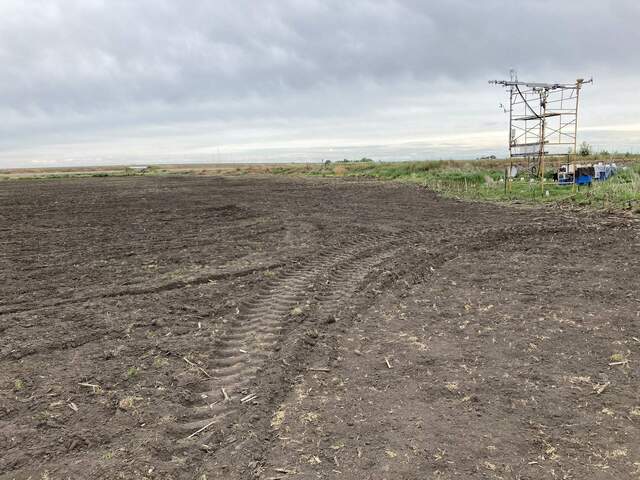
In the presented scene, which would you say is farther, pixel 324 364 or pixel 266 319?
pixel 266 319

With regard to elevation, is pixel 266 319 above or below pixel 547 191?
below

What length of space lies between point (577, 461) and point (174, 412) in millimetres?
2743

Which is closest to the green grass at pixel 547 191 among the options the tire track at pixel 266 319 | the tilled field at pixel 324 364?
the tilled field at pixel 324 364

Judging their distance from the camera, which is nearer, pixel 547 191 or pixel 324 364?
pixel 324 364

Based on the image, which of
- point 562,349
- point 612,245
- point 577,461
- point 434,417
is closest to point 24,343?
point 434,417

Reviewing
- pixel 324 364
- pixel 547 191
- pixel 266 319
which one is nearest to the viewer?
pixel 324 364

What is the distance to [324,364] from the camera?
14.1 feet

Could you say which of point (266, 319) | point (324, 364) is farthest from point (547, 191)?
point (324, 364)

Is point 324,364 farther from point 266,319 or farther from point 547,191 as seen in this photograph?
point 547,191

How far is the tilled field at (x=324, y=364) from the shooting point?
3.02 meters

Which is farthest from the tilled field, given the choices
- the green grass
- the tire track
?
the green grass

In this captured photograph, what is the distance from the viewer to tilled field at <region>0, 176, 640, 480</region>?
3021 millimetres

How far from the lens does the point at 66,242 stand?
34.7ft

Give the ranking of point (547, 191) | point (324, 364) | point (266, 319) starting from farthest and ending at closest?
point (547, 191) < point (266, 319) < point (324, 364)
